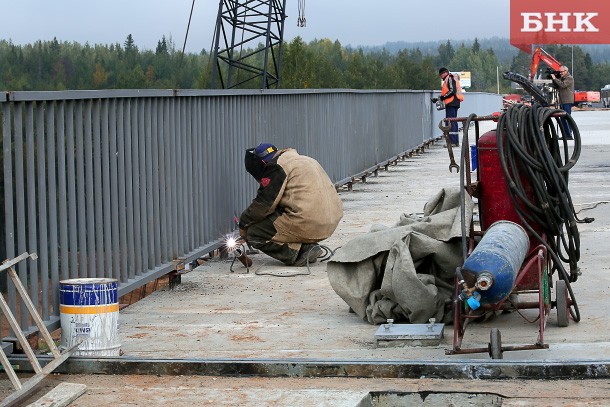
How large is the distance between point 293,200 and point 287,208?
9 cm

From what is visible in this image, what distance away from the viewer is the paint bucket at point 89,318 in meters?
6.56

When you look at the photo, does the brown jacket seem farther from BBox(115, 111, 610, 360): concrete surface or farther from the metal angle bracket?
the metal angle bracket

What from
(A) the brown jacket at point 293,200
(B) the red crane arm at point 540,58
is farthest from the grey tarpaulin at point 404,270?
(B) the red crane arm at point 540,58

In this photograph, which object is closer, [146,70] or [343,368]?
[343,368]

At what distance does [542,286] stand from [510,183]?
0.70m

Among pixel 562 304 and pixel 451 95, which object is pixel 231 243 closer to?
pixel 562 304

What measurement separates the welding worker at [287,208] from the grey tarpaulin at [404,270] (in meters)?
2.14

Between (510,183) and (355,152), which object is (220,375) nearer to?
(510,183)

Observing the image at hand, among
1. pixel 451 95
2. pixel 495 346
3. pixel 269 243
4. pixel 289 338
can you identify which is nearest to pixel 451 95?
pixel 451 95

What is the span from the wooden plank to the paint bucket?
52 cm

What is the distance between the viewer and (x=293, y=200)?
32.7 ft

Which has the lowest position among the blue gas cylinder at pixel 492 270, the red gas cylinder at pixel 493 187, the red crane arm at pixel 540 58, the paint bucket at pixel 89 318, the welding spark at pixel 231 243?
the welding spark at pixel 231 243

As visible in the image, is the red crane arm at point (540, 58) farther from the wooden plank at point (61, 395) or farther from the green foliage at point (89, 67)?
the wooden plank at point (61, 395)

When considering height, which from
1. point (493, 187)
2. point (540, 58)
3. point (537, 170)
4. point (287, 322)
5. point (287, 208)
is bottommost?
point (287, 322)
